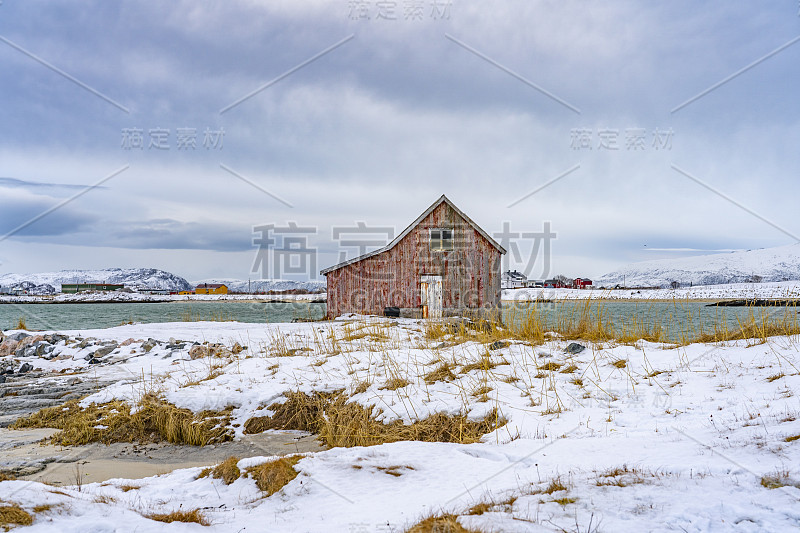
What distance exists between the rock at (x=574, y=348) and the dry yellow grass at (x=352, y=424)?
300cm

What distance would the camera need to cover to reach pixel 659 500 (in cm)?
286

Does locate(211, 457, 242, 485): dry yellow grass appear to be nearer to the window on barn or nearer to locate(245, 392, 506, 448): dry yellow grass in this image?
locate(245, 392, 506, 448): dry yellow grass

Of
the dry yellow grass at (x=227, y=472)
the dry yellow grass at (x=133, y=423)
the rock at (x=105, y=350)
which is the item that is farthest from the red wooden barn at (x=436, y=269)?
the dry yellow grass at (x=227, y=472)

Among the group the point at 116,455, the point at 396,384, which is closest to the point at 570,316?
the point at 396,384

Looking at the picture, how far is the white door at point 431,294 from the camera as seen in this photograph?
832 inches

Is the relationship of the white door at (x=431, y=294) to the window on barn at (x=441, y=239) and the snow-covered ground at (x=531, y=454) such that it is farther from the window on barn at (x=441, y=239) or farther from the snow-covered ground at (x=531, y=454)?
the snow-covered ground at (x=531, y=454)

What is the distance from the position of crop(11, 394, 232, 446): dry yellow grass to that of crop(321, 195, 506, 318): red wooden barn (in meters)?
14.6

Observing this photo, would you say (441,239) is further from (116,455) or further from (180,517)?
(180,517)

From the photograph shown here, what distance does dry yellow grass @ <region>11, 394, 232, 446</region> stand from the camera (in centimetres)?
629

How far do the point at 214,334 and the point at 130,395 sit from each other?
6818 millimetres

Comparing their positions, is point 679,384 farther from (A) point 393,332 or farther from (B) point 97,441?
(B) point 97,441

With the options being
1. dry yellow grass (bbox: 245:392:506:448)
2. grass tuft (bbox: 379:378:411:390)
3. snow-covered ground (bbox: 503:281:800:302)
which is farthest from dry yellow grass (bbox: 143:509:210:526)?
snow-covered ground (bbox: 503:281:800:302)

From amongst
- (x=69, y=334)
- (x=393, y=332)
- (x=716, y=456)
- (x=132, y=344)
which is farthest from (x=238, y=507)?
(x=69, y=334)

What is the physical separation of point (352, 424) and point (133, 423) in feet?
11.1
